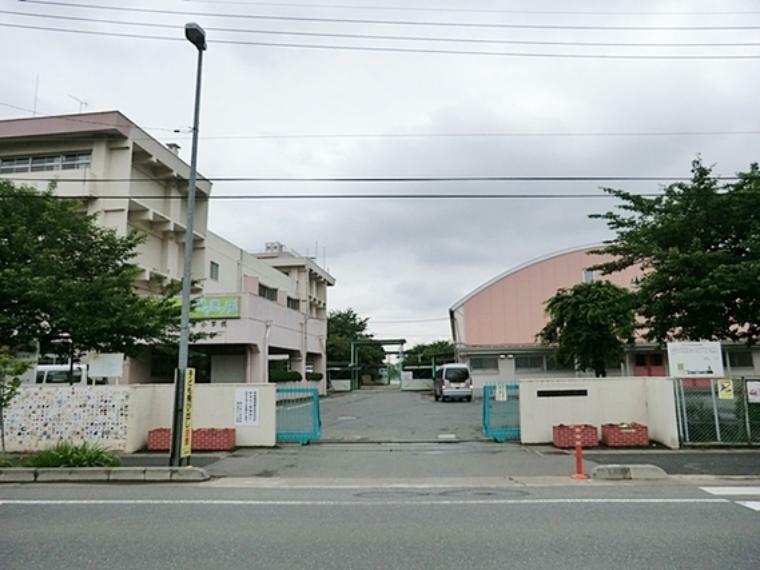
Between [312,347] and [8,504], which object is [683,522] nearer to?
[8,504]

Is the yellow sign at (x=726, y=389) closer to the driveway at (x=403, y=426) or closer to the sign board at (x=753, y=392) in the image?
the sign board at (x=753, y=392)

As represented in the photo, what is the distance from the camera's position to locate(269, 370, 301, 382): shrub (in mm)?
36812

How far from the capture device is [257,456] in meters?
14.3

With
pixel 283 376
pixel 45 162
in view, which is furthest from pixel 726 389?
pixel 45 162

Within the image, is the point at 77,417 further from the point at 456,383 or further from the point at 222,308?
the point at 456,383

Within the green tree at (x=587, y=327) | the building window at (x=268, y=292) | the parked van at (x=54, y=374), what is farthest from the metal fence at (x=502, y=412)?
the building window at (x=268, y=292)

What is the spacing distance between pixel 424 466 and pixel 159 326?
8.84 metres

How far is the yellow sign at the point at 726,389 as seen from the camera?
1455 cm

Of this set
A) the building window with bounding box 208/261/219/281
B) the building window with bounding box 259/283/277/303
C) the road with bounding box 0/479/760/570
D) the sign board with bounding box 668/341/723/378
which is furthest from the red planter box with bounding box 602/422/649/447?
the building window with bounding box 259/283/277/303

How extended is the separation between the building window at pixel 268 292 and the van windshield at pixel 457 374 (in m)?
16.1

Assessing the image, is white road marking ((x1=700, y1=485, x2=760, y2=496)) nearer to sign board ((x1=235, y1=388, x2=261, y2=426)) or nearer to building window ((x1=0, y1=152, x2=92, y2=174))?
sign board ((x1=235, y1=388, x2=261, y2=426))

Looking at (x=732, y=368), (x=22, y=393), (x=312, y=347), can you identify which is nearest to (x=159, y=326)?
(x=22, y=393)

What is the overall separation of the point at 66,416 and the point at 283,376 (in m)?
22.2

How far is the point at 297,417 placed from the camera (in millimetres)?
16531
